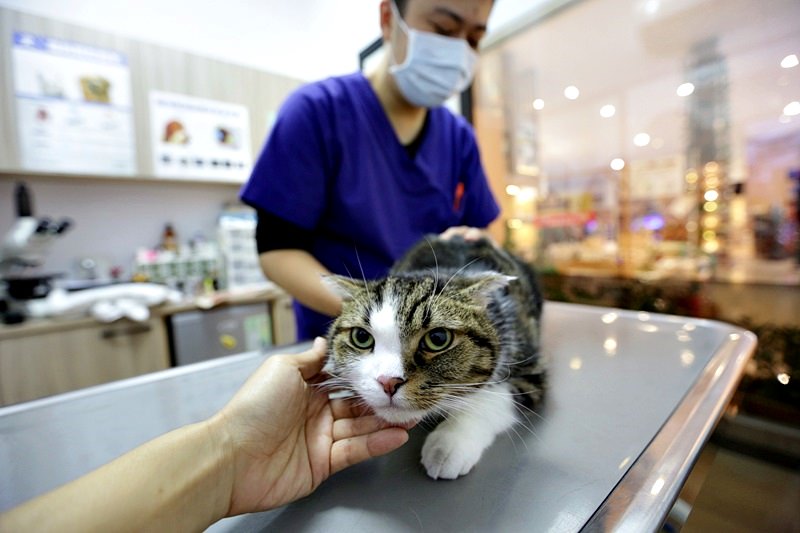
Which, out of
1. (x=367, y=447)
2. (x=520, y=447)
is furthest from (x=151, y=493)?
(x=520, y=447)

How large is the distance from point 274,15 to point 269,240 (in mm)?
813

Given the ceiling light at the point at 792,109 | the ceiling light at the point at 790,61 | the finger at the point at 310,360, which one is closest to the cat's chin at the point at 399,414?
the finger at the point at 310,360

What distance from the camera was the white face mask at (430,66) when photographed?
1.01 metres

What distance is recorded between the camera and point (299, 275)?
36.5 inches

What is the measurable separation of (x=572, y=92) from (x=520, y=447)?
228cm

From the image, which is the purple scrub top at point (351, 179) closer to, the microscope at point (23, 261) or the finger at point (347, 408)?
the finger at point (347, 408)

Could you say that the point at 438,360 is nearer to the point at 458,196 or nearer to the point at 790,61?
the point at 458,196

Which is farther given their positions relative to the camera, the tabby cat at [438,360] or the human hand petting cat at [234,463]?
the tabby cat at [438,360]

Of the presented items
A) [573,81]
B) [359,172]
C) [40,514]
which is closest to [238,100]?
[359,172]

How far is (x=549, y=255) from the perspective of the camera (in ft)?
7.86

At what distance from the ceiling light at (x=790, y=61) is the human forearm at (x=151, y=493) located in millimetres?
1860

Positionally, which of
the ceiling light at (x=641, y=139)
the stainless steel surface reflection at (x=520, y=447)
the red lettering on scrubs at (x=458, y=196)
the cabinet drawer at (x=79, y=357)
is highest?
the ceiling light at (x=641, y=139)

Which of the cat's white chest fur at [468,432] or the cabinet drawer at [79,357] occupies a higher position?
the cat's white chest fur at [468,432]

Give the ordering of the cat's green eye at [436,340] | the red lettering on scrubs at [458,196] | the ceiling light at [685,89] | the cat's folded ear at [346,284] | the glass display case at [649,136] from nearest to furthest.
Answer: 1. the cat's green eye at [436,340]
2. the cat's folded ear at [346,284]
3. the red lettering on scrubs at [458,196]
4. the glass display case at [649,136]
5. the ceiling light at [685,89]
